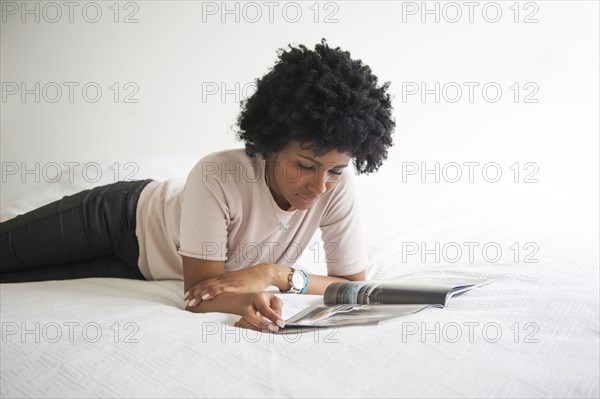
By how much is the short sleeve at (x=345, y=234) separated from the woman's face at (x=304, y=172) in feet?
0.41

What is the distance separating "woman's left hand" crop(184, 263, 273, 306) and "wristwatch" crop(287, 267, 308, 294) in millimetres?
61

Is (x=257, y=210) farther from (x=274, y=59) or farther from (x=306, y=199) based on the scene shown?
(x=274, y=59)

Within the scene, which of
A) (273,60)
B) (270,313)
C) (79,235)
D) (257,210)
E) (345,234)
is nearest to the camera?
(270,313)

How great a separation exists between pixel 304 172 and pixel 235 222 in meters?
0.20

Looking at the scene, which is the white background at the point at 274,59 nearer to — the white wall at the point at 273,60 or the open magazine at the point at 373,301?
the white wall at the point at 273,60

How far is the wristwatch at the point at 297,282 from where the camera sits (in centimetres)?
141

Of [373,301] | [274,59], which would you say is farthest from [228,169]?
[274,59]

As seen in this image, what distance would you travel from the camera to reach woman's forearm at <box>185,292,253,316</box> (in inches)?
49.4

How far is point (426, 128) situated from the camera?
9.50 feet

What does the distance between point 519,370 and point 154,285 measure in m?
0.89

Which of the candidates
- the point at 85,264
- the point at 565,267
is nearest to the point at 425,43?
the point at 565,267

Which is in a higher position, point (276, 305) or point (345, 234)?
point (345, 234)

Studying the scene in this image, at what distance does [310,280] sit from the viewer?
1.44 meters

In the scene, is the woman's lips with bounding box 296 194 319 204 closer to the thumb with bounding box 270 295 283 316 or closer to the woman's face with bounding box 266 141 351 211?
the woman's face with bounding box 266 141 351 211
